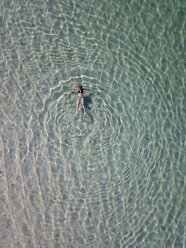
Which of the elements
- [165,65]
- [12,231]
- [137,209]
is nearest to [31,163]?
[12,231]

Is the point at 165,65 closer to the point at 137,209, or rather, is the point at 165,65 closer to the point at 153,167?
the point at 153,167

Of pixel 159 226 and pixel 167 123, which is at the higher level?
pixel 167 123

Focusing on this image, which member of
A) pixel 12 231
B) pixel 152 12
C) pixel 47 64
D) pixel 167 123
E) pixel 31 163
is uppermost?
pixel 152 12

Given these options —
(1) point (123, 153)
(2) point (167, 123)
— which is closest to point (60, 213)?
(1) point (123, 153)

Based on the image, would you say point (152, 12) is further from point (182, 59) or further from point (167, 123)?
point (167, 123)

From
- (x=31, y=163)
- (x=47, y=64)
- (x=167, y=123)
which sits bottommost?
(x=31, y=163)

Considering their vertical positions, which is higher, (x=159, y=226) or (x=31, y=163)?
(x=31, y=163)
